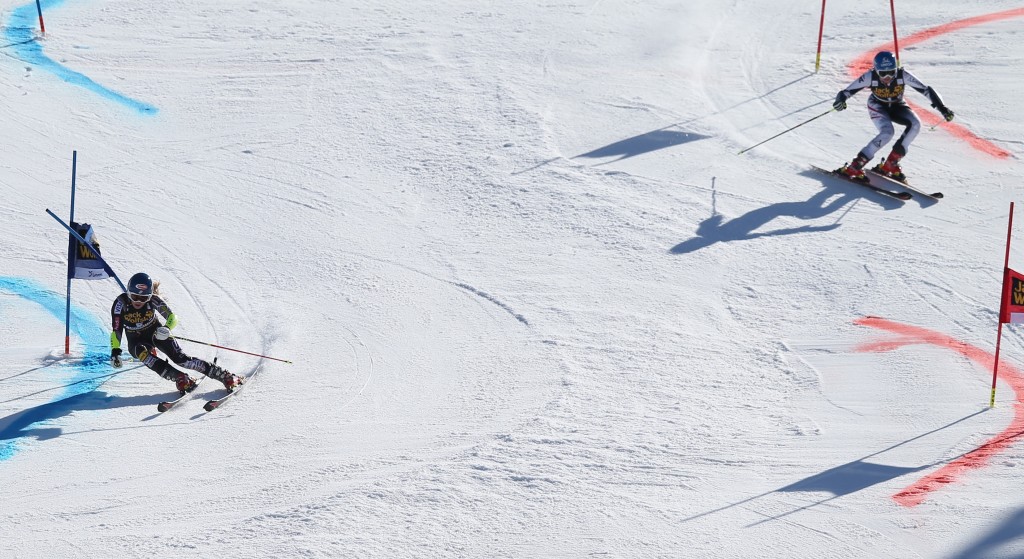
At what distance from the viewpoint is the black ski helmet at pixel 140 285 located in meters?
10.2

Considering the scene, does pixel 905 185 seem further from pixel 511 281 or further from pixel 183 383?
pixel 183 383

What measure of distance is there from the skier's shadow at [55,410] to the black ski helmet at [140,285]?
1.01 meters

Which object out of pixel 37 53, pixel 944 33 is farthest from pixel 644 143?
pixel 37 53

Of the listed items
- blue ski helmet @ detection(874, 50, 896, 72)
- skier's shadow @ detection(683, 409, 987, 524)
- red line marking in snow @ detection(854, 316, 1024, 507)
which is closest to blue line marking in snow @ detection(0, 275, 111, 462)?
skier's shadow @ detection(683, 409, 987, 524)

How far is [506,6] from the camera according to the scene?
58.6ft

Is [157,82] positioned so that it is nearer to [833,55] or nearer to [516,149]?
[516,149]

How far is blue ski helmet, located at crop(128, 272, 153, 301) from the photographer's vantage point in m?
10.2

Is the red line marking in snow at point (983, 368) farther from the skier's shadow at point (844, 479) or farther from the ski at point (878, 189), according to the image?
the ski at point (878, 189)

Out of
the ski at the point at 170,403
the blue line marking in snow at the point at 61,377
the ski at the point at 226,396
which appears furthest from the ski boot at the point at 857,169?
the blue line marking in snow at the point at 61,377

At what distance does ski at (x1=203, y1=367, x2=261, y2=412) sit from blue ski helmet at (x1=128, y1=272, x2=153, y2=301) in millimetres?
1165

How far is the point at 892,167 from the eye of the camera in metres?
13.5

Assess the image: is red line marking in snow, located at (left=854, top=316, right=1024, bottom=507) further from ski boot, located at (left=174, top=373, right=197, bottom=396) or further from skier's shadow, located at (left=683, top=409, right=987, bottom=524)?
ski boot, located at (left=174, top=373, right=197, bottom=396)

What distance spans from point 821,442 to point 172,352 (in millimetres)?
6007

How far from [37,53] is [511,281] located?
9.06 m
